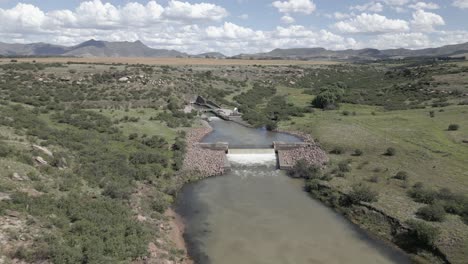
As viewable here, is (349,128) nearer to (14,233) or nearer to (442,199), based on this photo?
(442,199)

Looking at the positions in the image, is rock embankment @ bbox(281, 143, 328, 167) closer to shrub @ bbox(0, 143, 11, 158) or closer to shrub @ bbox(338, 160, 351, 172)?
shrub @ bbox(338, 160, 351, 172)

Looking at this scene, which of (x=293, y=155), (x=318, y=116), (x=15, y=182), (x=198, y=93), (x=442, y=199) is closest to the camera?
(x=15, y=182)

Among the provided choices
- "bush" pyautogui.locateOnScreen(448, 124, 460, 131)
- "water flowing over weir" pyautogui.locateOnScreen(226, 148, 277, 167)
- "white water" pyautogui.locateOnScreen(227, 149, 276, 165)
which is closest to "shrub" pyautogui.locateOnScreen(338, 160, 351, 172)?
"water flowing over weir" pyautogui.locateOnScreen(226, 148, 277, 167)

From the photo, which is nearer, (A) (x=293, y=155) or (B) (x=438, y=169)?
(B) (x=438, y=169)

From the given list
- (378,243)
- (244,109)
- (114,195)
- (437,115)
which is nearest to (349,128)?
(437,115)

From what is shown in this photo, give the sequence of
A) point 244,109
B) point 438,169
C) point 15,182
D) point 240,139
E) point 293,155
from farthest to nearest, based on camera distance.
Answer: point 244,109
point 240,139
point 293,155
point 438,169
point 15,182

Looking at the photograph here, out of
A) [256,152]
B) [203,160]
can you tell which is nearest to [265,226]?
[203,160]

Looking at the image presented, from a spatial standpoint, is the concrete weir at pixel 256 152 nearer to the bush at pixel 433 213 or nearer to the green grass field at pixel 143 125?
the green grass field at pixel 143 125

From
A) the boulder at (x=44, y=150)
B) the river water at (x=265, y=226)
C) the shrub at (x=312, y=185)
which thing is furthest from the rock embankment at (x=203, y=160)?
the boulder at (x=44, y=150)
